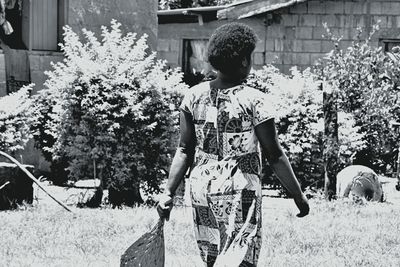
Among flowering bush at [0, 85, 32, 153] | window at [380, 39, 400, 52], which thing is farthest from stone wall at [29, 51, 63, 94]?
window at [380, 39, 400, 52]

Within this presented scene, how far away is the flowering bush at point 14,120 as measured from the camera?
10711 mm

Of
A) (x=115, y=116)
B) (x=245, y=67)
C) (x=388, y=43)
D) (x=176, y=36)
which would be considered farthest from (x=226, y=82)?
(x=176, y=36)

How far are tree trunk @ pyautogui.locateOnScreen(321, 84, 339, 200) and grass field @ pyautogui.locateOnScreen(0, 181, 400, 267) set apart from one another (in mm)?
873

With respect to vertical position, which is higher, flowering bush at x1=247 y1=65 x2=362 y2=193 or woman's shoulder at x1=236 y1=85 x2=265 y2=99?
woman's shoulder at x1=236 y1=85 x2=265 y2=99

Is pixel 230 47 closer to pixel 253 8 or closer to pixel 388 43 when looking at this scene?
pixel 253 8

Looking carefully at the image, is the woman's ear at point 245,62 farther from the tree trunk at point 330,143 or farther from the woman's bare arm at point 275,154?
the tree trunk at point 330,143

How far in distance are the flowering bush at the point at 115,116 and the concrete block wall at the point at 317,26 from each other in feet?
21.4

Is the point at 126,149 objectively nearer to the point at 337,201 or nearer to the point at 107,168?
the point at 107,168

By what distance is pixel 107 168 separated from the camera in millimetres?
9914

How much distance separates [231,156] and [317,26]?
40.5ft

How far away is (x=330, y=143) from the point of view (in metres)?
10.9

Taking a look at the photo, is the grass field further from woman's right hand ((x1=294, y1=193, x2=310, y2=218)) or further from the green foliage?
the green foliage

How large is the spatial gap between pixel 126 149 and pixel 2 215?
1806 millimetres

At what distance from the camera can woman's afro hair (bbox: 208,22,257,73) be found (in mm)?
Result: 4473
